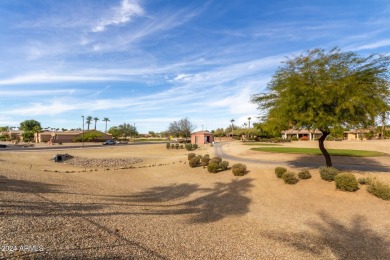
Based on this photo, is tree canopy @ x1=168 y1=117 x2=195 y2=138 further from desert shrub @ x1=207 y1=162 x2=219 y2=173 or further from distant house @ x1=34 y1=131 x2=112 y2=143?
desert shrub @ x1=207 y1=162 x2=219 y2=173

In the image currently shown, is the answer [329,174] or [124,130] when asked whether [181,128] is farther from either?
[329,174]

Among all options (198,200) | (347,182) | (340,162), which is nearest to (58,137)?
(198,200)

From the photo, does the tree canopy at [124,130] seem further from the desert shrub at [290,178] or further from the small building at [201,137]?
the desert shrub at [290,178]

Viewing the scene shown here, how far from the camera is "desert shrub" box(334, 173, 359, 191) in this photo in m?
15.3

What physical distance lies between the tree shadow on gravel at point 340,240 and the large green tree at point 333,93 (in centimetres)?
765

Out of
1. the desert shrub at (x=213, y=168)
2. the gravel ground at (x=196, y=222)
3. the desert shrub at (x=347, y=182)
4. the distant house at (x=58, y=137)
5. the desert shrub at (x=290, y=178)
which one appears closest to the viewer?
the gravel ground at (x=196, y=222)

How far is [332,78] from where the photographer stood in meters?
17.4

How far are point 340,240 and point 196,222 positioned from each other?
19.4 ft

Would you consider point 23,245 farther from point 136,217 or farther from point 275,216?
point 275,216

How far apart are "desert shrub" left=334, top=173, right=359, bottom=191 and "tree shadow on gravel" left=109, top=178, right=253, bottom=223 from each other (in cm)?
573

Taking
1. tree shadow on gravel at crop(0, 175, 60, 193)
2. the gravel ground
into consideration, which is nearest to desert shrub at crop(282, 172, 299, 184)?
the gravel ground

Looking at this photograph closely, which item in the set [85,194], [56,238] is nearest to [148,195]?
[85,194]

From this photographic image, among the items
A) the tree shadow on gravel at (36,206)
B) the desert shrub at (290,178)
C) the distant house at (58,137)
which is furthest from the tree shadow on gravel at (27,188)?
the distant house at (58,137)

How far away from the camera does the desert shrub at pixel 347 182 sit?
1527cm
